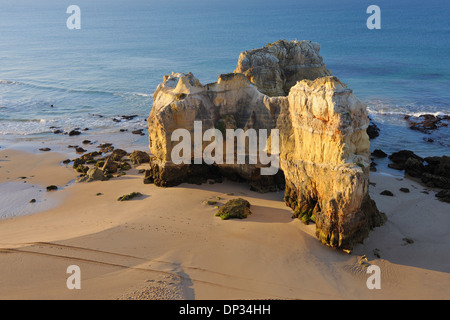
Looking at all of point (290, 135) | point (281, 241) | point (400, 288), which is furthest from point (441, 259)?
point (290, 135)

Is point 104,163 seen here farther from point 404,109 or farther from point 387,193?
point 404,109

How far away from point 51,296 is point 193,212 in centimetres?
663

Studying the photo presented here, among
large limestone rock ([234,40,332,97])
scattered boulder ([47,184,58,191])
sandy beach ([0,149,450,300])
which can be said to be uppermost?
large limestone rock ([234,40,332,97])

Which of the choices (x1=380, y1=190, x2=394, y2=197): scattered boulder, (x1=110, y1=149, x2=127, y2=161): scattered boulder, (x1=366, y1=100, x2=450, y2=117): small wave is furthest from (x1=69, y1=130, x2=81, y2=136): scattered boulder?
(x1=366, y1=100, x2=450, y2=117): small wave

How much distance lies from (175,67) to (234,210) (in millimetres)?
46992

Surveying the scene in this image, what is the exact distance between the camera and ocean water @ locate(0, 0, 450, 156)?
35.4 meters

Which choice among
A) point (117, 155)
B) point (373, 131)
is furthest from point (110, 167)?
point (373, 131)

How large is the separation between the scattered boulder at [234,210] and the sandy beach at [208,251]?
33cm

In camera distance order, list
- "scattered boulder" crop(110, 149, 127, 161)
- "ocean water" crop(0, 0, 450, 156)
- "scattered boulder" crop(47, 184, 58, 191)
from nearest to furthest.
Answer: "scattered boulder" crop(47, 184, 58, 191)
"scattered boulder" crop(110, 149, 127, 161)
"ocean water" crop(0, 0, 450, 156)

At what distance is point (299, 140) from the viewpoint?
1608 cm

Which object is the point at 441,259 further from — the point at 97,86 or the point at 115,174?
the point at 97,86

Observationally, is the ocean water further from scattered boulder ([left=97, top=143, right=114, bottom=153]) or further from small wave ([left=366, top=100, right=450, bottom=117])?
scattered boulder ([left=97, top=143, right=114, bottom=153])

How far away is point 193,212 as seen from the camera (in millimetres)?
17109

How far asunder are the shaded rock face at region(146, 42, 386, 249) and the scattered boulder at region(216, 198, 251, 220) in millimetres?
2027
